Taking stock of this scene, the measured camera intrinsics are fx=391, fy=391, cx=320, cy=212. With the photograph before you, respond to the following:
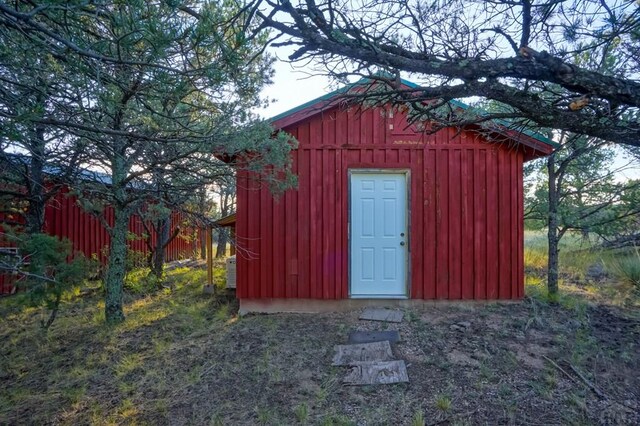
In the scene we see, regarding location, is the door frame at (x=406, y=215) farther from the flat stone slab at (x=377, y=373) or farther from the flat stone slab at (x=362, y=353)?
the flat stone slab at (x=377, y=373)

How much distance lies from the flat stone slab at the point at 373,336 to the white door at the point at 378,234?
0.96m

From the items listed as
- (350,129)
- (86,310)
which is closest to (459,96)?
(350,129)

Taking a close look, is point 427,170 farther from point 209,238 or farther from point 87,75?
point 87,75

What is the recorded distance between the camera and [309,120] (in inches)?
218

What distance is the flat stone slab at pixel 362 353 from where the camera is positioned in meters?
3.96

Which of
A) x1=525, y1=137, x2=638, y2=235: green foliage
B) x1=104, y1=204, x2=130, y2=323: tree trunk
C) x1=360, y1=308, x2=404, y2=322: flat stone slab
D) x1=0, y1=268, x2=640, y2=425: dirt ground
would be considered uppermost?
x1=525, y1=137, x2=638, y2=235: green foliage

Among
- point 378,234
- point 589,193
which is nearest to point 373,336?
point 378,234

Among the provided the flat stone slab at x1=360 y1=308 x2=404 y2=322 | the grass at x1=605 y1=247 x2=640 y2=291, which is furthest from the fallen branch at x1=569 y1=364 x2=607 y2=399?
the flat stone slab at x1=360 y1=308 x2=404 y2=322

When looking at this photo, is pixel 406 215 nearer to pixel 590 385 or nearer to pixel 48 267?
pixel 590 385

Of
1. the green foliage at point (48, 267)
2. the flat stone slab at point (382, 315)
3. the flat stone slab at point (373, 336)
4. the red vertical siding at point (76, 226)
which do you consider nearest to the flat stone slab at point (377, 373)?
the flat stone slab at point (373, 336)

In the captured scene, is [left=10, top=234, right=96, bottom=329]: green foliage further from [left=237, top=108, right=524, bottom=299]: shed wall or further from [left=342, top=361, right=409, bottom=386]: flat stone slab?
[left=342, top=361, right=409, bottom=386]: flat stone slab

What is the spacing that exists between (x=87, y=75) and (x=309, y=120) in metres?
3.41

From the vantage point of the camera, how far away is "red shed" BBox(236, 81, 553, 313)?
5.51 metres

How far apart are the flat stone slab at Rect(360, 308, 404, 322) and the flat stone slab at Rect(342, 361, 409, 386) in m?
1.17
